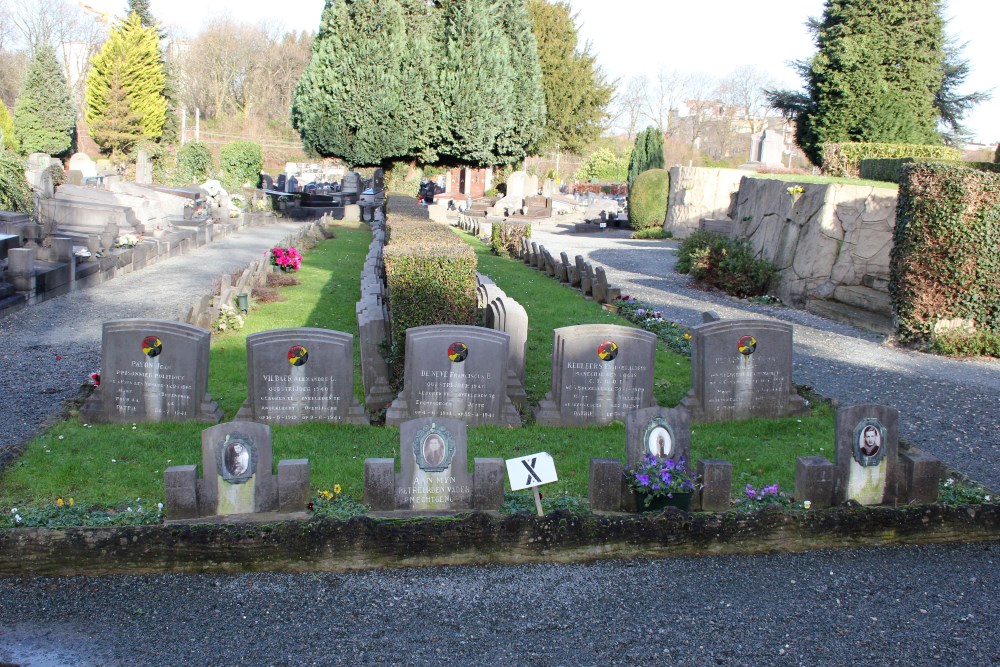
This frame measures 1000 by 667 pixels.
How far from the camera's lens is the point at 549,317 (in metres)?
12.5

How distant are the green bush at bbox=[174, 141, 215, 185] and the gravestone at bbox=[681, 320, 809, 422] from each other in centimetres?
3270

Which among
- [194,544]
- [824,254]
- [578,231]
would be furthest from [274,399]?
[578,231]

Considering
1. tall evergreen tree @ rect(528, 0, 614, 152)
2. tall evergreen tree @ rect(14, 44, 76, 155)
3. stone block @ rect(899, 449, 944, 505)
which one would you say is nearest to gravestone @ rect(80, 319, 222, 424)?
stone block @ rect(899, 449, 944, 505)

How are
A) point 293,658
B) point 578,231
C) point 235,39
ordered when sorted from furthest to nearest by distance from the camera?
point 235,39, point 578,231, point 293,658

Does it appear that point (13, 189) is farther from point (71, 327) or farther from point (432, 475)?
point (432, 475)

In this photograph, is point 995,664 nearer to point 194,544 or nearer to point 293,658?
point 293,658

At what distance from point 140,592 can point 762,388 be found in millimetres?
5218

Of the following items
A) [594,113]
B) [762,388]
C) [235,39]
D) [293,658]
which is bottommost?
[293,658]

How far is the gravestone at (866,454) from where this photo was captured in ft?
17.1

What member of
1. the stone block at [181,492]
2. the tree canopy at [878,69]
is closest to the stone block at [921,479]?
the stone block at [181,492]

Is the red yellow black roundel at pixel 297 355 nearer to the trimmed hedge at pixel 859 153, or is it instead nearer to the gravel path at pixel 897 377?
the gravel path at pixel 897 377

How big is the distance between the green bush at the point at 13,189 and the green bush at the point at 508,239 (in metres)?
10.9

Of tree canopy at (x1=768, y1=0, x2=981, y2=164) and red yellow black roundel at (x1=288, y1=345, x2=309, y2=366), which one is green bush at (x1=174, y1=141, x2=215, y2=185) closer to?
tree canopy at (x1=768, y1=0, x2=981, y2=164)

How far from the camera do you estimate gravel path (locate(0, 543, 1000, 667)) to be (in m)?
3.89
